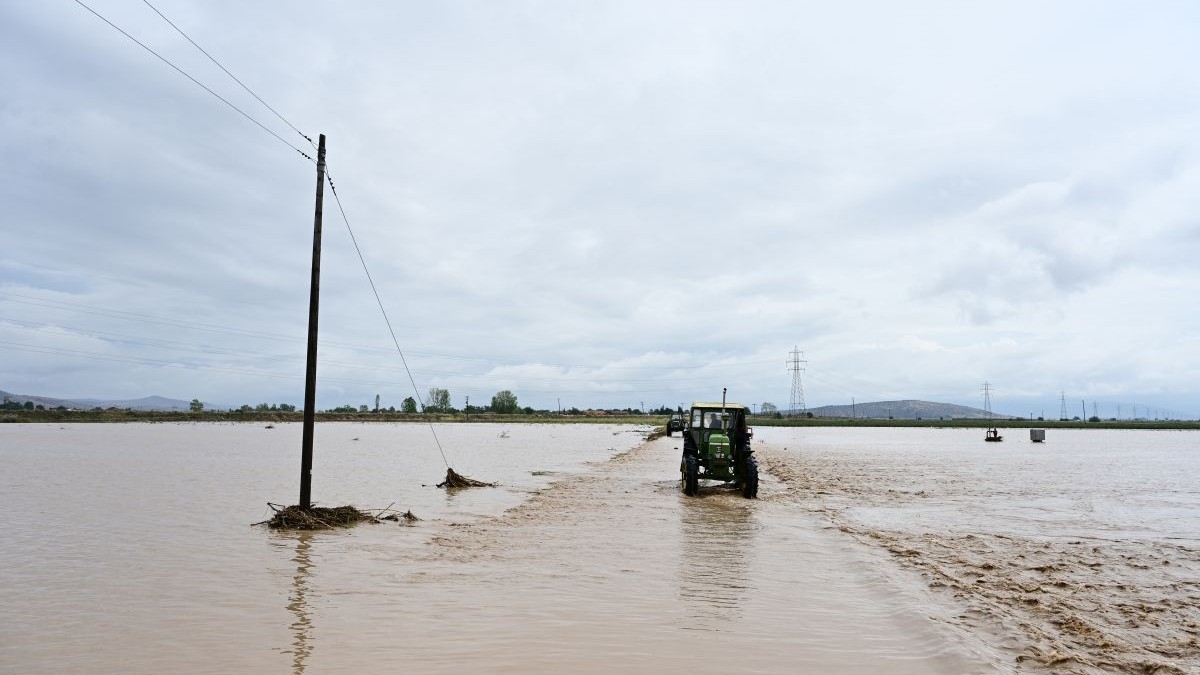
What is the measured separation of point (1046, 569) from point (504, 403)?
592ft

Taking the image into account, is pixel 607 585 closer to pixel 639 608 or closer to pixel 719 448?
pixel 639 608

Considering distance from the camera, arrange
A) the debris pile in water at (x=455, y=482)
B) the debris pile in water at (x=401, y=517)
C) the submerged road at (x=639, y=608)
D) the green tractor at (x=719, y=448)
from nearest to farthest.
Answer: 1. the submerged road at (x=639, y=608)
2. the debris pile in water at (x=401, y=517)
3. the green tractor at (x=719, y=448)
4. the debris pile in water at (x=455, y=482)

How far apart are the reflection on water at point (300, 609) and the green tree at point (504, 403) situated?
174 meters

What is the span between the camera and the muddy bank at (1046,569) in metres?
6.73

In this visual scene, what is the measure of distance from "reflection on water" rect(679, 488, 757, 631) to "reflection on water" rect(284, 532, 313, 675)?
148 inches

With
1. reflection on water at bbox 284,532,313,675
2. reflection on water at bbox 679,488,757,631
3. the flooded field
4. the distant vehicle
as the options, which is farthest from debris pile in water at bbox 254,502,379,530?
the distant vehicle

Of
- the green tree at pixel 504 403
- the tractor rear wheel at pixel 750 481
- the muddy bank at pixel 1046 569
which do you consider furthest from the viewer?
the green tree at pixel 504 403

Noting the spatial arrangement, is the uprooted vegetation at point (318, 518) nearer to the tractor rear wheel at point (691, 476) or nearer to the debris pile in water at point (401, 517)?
the debris pile in water at point (401, 517)

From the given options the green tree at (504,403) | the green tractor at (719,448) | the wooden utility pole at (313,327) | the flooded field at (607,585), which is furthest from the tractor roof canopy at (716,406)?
the green tree at (504,403)

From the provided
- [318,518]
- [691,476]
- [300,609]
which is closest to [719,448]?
[691,476]

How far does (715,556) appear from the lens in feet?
37.6

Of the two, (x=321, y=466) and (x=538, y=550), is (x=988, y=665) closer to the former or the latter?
(x=538, y=550)

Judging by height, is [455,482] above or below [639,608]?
below

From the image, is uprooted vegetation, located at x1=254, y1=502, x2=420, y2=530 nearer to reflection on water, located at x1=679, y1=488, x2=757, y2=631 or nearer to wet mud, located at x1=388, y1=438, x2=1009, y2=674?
→ wet mud, located at x1=388, y1=438, x2=1009, y2=674
